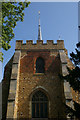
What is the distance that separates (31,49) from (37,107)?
6347mm

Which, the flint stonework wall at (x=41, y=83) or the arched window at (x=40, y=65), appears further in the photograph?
the arched window at (x=40, y=65)

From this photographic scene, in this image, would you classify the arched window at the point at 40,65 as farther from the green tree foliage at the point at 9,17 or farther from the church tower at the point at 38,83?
the green tree foliage at the point at 9,17

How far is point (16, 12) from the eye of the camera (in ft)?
28.9

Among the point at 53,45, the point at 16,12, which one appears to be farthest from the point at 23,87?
the point at 16,12

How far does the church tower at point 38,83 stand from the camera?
11.0m

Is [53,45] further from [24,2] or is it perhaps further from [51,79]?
[24,2]

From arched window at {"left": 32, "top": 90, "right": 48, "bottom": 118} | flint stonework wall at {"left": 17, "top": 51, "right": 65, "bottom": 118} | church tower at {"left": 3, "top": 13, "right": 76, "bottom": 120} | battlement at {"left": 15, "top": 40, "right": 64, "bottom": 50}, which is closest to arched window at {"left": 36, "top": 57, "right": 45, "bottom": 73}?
church tower at {"left": 3, "top": 13, "right": 76, "bottom": 120}

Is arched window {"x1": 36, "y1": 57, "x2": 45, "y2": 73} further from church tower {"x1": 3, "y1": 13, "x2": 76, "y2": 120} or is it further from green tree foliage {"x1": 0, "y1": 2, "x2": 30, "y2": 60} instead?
green tree foliage {"x1": 0, "y1": 2, "x2": 30, "y2": 60}

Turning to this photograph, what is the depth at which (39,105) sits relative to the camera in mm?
11641

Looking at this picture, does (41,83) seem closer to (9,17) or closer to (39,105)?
(39,105)

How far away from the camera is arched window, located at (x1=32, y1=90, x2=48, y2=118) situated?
11.3m

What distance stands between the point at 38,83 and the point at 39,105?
2069 millimetres

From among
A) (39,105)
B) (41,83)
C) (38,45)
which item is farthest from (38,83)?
(38,45)

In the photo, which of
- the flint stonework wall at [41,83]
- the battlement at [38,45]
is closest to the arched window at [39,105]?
the flint stonework wall at [41,83]
